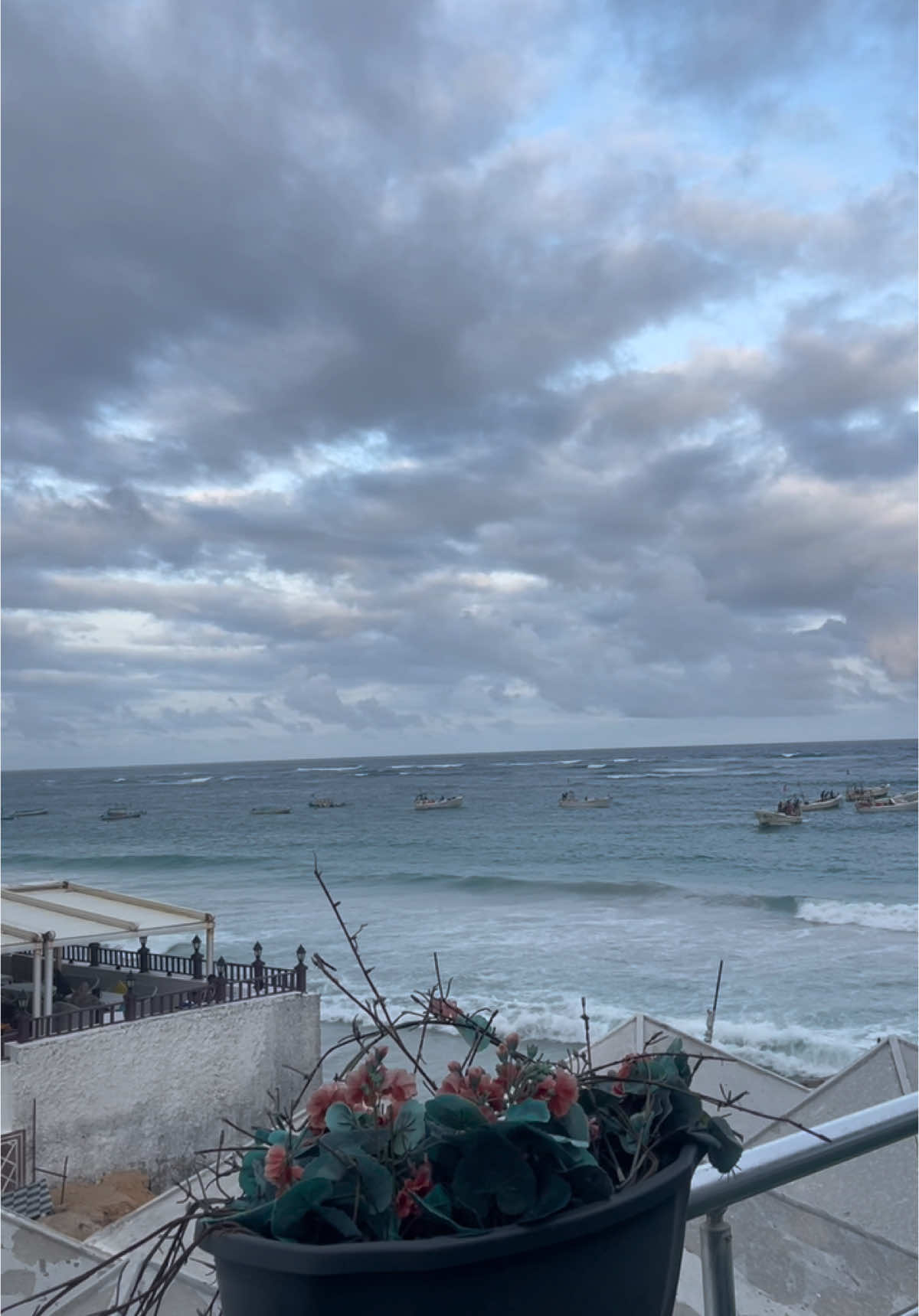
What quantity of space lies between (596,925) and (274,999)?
17.1 m

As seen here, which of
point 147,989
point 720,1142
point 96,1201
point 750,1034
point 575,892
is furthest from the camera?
point 575,892

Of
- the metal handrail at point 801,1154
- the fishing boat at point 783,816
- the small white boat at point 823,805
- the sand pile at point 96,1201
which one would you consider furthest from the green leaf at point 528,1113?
the small white boat at point 823,805

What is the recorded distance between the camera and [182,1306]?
3.94 ft

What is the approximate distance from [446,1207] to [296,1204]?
0.09 m

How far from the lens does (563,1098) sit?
2.21 ft

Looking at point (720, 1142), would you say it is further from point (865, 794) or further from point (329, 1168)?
point (865, 794)

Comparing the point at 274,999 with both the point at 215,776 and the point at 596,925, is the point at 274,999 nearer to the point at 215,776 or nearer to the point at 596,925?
the point at 596,925

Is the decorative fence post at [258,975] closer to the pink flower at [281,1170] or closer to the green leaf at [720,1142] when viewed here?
the green leaf at [720,1142]

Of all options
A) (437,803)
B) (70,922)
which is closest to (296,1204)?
(70,922)

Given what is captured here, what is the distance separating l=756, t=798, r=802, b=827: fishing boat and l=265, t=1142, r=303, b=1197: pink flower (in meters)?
42.3

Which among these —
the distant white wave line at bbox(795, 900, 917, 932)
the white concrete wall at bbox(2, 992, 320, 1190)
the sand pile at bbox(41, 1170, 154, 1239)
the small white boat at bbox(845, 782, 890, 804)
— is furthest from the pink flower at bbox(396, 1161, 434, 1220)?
the small white boat at bbox(845, 782, 890, 804)

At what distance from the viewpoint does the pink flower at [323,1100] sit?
67 cm

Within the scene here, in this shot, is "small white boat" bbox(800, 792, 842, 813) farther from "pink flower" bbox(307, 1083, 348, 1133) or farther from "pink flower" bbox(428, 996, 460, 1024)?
"pink flower" bbox(307, 1083, 348, 1133)

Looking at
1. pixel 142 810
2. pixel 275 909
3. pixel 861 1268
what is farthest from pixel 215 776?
pixel 861 1268
